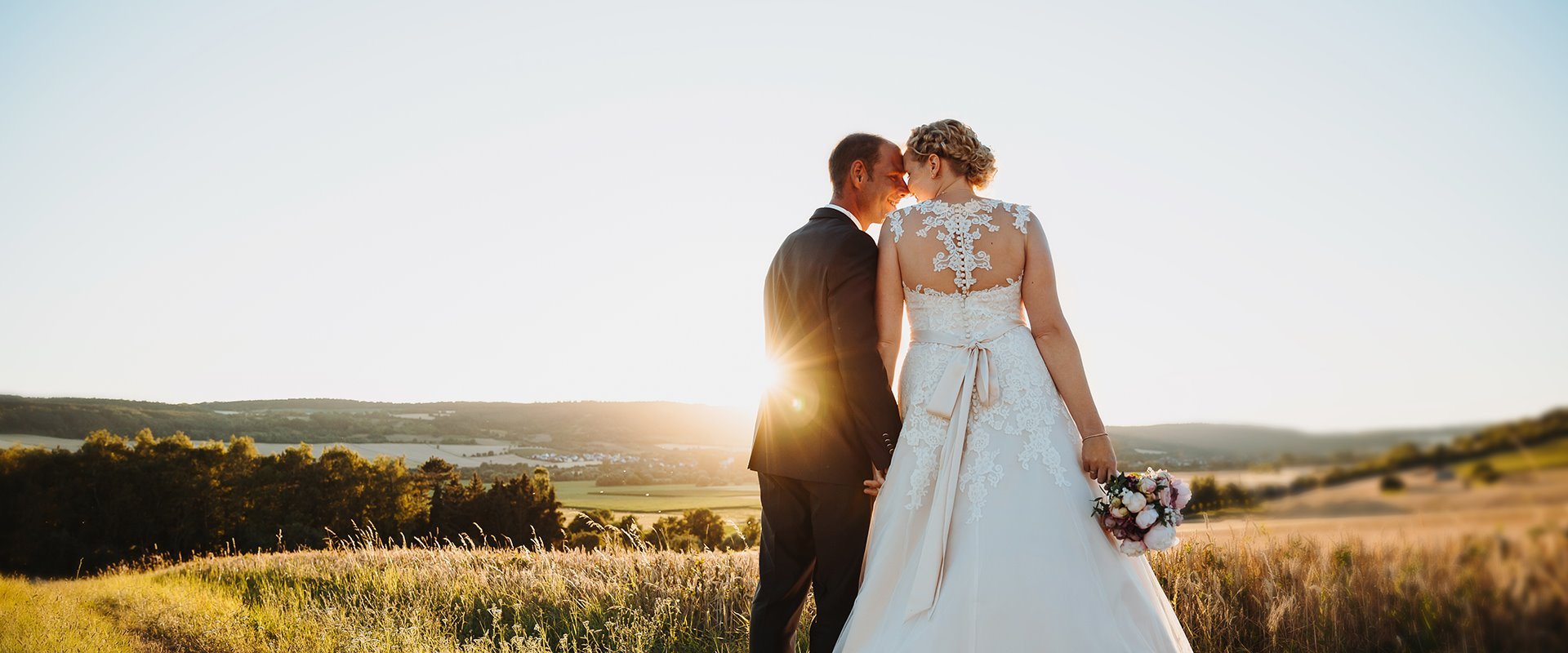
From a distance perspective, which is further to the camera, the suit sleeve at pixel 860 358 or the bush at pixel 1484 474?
the suit sleeve at pixel 860 358

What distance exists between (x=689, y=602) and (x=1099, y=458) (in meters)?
4.13

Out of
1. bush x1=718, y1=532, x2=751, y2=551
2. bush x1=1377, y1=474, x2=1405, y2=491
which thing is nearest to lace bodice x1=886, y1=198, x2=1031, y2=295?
bush x1=1377, y1=474, x2=1405, y2=491

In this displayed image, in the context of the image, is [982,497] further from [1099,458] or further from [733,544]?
[733,544]

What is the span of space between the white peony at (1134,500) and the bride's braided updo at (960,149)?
5.26 ft

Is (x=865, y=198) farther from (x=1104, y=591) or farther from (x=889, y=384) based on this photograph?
(x=1104, y=591)

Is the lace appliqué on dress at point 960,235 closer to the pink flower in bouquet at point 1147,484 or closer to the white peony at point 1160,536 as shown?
the pink flower in bouquet at point 1147,484

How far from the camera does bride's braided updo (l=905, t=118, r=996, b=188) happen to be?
13.1ft

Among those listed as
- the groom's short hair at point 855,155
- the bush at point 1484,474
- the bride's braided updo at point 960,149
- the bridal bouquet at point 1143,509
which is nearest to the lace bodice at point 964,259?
the bride's braided updo at point 960,149

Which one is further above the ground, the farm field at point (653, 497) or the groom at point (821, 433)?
the groom at point (821, 433)

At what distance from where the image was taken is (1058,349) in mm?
3730

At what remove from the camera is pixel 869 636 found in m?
3.55

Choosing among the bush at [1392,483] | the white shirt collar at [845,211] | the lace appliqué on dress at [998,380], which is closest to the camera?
the bush at [1392,483]

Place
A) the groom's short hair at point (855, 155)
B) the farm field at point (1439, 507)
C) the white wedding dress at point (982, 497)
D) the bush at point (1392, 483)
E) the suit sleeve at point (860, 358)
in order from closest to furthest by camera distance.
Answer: the farm field at point (1439, 507)
the bush at point (1392, 483)
the white wedding dress at point (982, 497)
the suit sleeve at point (860, 358)
the groom's short hair at point (855, 155)

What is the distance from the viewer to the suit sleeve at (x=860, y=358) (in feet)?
12.4
